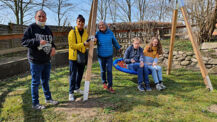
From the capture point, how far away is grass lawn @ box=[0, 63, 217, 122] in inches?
98.0

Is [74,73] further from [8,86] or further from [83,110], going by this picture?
[8,86]

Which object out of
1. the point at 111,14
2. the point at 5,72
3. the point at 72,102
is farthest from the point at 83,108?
the point at 111,14

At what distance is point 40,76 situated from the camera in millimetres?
2801

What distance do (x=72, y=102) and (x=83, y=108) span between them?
37 centimetres

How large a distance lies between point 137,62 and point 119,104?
1.38 meters

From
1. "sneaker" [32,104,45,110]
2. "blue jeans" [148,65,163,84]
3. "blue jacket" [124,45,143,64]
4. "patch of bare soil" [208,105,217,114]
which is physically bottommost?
"patch of bare soil" [208,105,217,114]

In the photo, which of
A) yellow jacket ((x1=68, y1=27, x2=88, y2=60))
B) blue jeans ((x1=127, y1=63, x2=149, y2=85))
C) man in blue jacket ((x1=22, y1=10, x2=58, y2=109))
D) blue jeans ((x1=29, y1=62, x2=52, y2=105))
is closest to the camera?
man in blue jacket ((x1=22, y1=10, x2=58, y2=109))

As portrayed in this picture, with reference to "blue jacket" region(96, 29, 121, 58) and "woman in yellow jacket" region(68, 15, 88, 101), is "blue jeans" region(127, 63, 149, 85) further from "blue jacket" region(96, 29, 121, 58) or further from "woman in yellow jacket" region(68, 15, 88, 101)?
"woman in yellow jacket" region(68, 15, 88, 101)

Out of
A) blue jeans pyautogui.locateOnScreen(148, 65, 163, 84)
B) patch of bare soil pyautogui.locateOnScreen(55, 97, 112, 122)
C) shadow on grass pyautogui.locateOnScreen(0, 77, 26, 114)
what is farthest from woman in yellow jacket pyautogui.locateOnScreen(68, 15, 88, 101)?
blue jeans pyautogui.locateOnScreen(148, 65, 163, 84)

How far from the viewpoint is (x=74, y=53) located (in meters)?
2.98

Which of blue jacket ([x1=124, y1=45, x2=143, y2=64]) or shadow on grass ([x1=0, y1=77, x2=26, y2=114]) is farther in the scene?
blue jacket ([x1=124, y1=45, x2=143, y2=64])

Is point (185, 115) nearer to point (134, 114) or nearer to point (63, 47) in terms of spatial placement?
point (134, 114)

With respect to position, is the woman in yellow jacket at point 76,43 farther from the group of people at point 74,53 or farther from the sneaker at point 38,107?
the sneaker at point 38,107

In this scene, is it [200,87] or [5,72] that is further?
[5,72]
